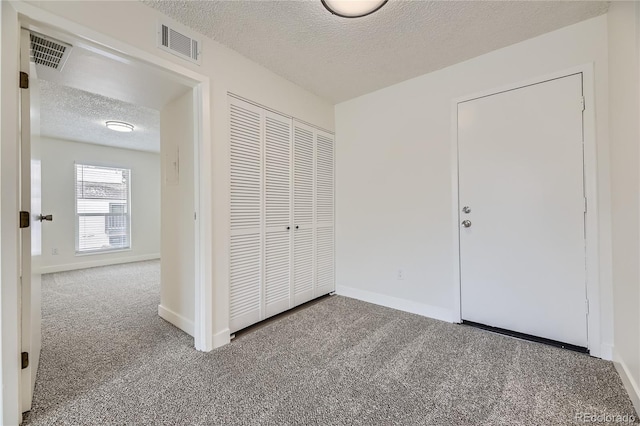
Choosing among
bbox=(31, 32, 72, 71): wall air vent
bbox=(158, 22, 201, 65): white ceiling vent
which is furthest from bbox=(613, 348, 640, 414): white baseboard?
bbox=(31, 32, 72, 71): wall air vent

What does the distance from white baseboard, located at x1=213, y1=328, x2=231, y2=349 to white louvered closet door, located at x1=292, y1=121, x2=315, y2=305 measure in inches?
34.0

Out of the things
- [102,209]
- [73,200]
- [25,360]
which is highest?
[73,200]

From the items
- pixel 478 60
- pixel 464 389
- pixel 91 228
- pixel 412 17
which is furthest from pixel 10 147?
pixel 91 228

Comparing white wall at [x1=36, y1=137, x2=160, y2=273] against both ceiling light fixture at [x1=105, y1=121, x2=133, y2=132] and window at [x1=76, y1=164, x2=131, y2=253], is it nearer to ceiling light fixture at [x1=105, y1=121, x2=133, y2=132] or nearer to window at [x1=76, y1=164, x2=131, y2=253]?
window at [x1=76, y1=164, x2=131, y2=253]

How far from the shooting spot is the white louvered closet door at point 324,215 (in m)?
3.20

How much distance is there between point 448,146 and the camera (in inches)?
99.8

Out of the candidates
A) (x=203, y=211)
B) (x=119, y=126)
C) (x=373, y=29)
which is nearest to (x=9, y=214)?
(x=203, y=211)

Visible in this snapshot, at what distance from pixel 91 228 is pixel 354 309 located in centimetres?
532

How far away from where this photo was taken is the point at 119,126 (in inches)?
157

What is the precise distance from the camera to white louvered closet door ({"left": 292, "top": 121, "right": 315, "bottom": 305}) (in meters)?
2.91

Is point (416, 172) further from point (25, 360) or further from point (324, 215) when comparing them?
point (25, 360)

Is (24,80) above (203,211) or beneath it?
above

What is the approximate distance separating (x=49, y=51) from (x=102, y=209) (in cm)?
446

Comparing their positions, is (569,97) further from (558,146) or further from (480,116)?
(480,116)
